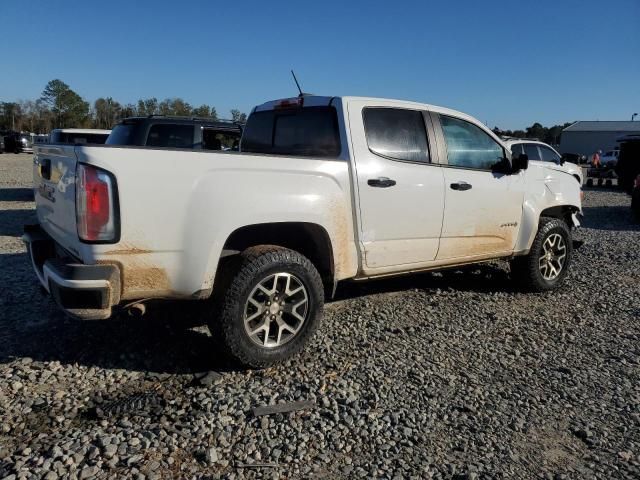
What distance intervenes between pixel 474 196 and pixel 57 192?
3.51 m

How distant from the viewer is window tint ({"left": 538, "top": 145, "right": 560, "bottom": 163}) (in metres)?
13.4

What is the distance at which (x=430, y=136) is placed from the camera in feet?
15.3

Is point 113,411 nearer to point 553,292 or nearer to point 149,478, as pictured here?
point 149,478

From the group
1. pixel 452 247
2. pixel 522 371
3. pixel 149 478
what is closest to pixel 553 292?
pixel 452 247

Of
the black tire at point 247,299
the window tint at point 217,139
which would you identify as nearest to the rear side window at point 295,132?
the black tire at point 247,299

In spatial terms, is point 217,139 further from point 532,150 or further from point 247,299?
point 532,150

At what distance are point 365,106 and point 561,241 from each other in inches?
120

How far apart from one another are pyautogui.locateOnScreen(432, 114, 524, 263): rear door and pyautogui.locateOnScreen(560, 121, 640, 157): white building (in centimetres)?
7122

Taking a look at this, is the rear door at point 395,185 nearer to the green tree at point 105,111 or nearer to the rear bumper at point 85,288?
the rear bumper at point 85,288

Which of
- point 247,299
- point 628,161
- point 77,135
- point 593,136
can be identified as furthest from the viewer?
point 593,136

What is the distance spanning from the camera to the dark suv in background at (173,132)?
8.02 m

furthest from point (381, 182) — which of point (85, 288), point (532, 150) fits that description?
point (532, 150)

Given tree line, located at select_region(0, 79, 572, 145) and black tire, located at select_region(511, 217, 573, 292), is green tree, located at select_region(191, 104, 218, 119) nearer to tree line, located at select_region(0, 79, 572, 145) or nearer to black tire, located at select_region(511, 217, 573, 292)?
tree line, located at select_region(0, 79, 572, 145)

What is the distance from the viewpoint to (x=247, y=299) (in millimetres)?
3488
